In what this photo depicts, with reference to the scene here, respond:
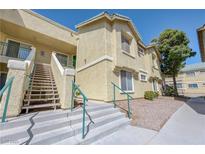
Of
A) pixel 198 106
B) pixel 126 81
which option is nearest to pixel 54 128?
pixel 126 81

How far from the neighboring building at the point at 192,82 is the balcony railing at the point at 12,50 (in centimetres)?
3381

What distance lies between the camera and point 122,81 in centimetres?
898

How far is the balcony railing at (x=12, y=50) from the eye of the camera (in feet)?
26.3

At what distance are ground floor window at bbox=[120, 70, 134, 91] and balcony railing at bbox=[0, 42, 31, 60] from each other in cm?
861

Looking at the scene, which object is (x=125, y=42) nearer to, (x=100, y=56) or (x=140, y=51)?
(x=100, y=56)

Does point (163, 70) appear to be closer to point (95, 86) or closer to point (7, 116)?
point (95, 86)

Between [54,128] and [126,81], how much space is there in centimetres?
714

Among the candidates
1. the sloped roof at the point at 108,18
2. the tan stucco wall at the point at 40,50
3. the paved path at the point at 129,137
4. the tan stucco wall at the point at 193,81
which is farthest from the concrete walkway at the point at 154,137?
the tan stucco wall at the point at 193,81

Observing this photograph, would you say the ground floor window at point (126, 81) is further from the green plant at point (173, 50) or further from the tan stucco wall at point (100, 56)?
the green plant at point (173, 50)

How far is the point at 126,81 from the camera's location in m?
9.45
